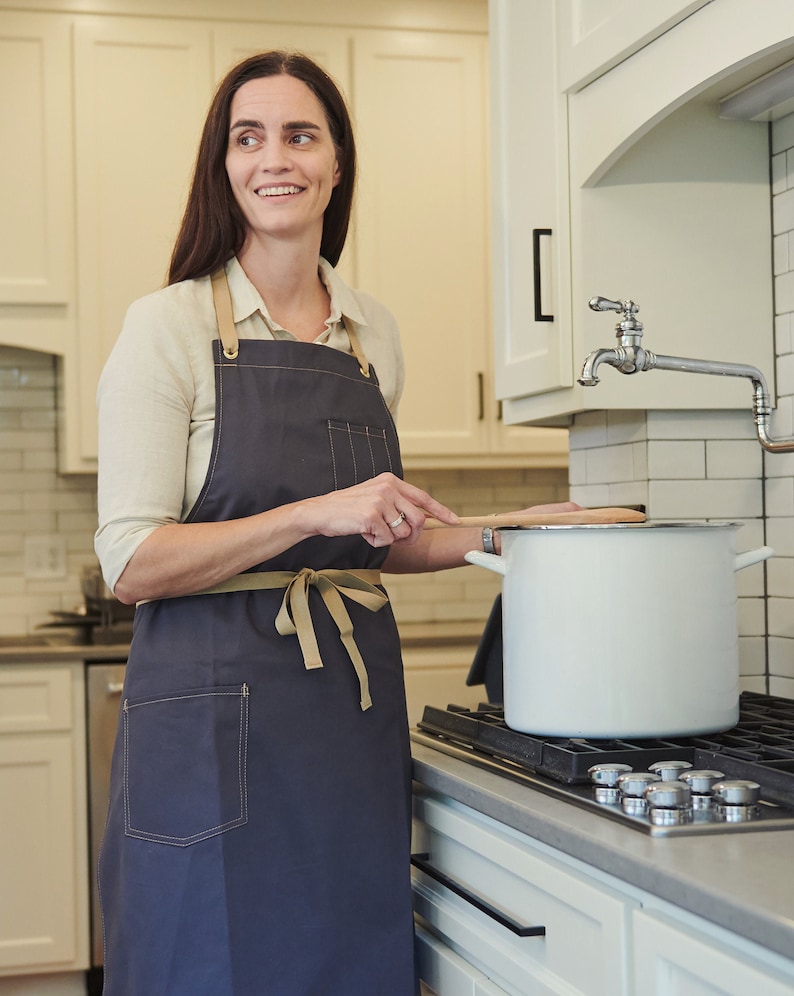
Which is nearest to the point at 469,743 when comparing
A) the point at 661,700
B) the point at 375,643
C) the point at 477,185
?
the point at 375,643

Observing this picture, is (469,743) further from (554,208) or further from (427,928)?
(554,208)

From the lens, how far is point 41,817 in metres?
3.20

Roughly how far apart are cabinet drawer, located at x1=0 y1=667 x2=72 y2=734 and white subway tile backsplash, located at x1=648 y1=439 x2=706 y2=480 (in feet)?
6.21

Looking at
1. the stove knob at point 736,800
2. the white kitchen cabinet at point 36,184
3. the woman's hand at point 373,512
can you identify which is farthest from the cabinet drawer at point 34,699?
the stove knob at point 736,800

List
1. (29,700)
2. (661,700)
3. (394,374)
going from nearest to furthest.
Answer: (661,700) < (394,374) < (29,700)

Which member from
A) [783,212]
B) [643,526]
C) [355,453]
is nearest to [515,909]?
[643,526]

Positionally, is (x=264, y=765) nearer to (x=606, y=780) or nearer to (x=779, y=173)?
(x=606, y=780)

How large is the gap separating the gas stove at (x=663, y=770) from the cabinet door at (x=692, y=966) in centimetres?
10

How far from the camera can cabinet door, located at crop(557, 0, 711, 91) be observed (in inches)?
60.9

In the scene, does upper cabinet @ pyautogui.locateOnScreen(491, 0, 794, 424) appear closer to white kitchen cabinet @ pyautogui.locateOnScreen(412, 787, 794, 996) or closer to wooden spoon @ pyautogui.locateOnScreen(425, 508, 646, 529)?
wooden spoon @ pyautogui.locateOnScreen(425, 508, 646, 529)

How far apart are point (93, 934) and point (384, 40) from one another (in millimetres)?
2690

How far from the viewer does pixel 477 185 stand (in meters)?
3.68

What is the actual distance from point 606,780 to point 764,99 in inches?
41.1

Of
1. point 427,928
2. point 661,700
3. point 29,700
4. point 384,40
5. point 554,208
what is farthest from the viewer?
point 384,40
